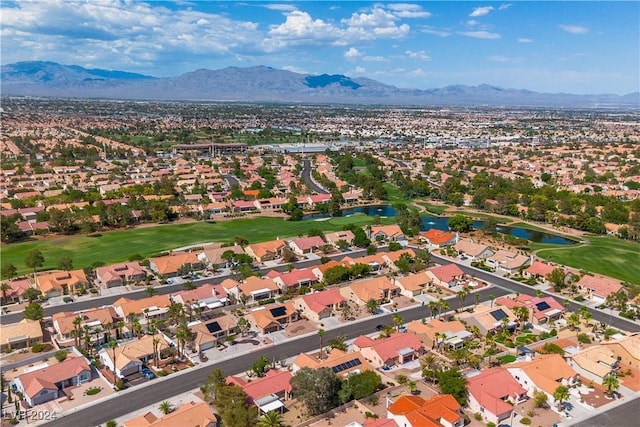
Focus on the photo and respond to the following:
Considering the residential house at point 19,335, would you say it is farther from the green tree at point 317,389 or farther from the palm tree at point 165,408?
the green tree at point 317,389

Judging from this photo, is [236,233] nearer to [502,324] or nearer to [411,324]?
[411,324]

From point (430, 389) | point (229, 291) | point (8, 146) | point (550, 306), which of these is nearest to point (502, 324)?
point (550, 306)

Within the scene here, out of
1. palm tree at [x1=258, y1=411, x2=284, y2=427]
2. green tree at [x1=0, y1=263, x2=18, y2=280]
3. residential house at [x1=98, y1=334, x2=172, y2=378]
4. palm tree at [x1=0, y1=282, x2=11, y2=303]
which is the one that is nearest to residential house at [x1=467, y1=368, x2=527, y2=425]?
palm tree at [x1=258, y1=411, x2=284, y2=427]

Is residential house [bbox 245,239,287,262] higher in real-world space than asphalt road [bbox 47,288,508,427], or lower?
higher

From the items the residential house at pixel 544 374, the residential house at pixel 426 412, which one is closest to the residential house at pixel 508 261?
the residential house at pixel 544 374

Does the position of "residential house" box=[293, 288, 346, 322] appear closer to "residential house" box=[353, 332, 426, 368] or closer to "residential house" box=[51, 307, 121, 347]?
"residential house" box=[353, 332, 426, 368]

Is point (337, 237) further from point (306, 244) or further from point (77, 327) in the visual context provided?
point (77, 327)

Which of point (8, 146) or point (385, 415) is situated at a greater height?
point (8, 146)
